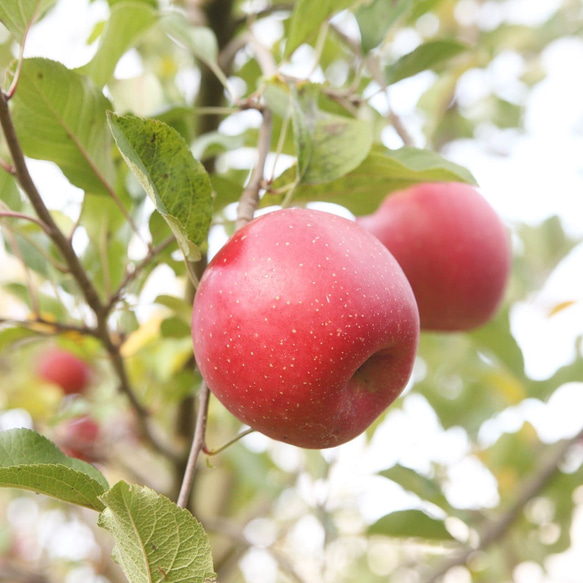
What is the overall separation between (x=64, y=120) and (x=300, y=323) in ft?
1.20

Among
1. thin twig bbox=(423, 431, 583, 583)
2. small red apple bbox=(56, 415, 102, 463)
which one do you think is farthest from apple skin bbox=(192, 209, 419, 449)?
small red apple bbox=(56, 415, 102, 463)

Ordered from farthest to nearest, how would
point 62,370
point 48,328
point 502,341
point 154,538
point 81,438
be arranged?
point 62,370 → point 81,438 → point 502,341 → point 48,328 → point 154,538

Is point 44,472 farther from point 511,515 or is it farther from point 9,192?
point 511,515

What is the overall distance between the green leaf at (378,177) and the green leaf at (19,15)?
286mm

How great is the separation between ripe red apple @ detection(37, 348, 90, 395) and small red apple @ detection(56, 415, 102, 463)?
177 mm

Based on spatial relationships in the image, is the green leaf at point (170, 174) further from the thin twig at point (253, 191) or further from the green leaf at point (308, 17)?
the green leaf at point (308, 17)

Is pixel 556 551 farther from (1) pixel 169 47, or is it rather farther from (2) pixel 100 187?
(1) pixel 169 47

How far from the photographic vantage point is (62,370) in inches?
75.7

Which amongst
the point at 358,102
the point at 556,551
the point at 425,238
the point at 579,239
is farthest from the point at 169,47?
the point at 556,551

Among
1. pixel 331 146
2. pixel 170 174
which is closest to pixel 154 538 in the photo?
pixel 170 174

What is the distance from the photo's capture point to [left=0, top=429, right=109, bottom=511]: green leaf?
1.56 feet

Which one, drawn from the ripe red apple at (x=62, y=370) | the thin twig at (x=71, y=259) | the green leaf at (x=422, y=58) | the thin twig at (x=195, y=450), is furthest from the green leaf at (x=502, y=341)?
the ripe red apple at (x=62, y=370)

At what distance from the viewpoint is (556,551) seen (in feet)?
5.32

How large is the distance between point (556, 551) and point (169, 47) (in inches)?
65.0
